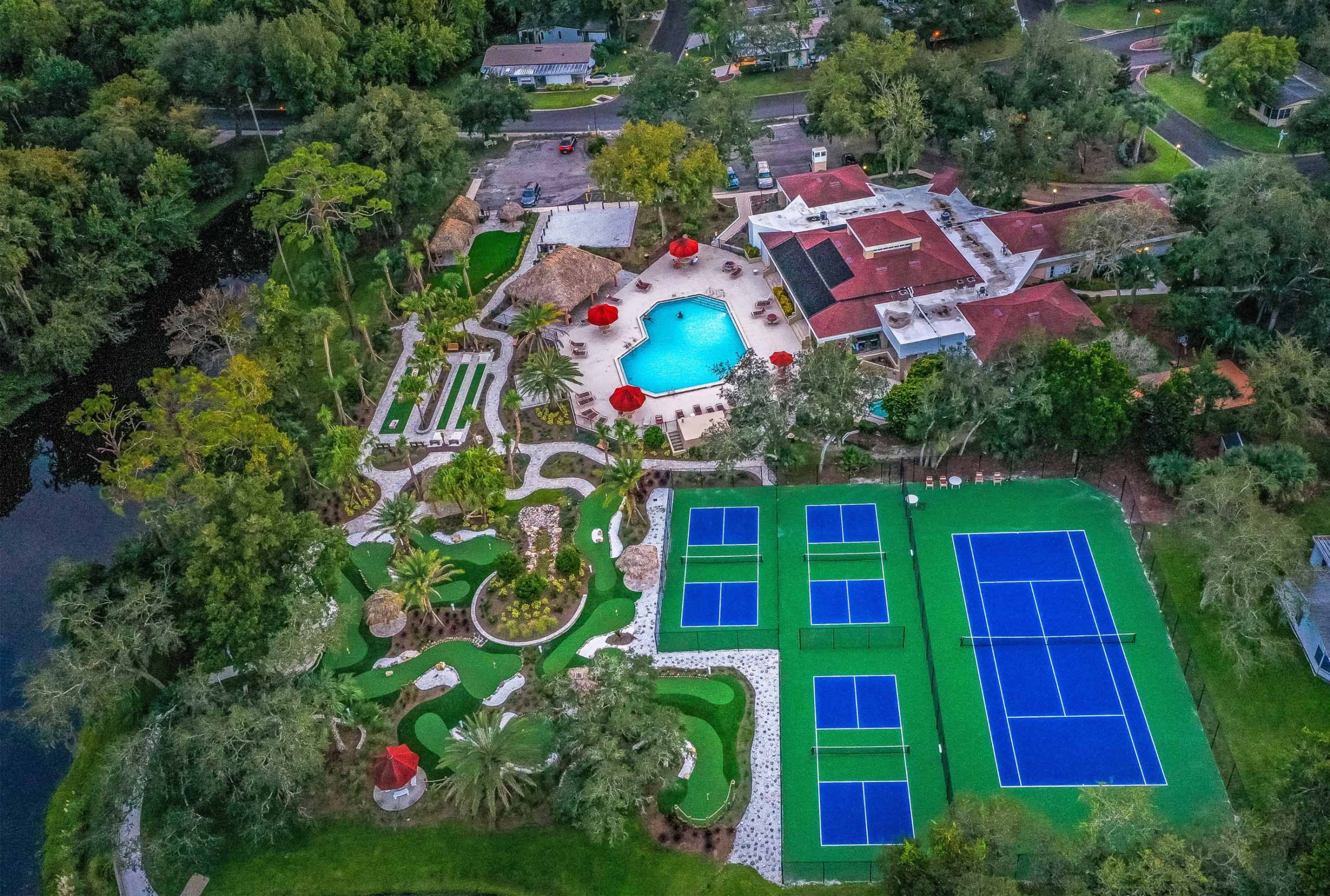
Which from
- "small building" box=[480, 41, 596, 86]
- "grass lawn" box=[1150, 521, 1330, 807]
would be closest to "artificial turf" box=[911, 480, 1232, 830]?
"grass lawn" box=[1150, 521, 1330, 807]

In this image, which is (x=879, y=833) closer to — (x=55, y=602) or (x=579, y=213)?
(x=55, y=602)

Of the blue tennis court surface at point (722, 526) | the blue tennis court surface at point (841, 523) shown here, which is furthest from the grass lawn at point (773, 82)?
the blue tennis court surface at point (841, 523)

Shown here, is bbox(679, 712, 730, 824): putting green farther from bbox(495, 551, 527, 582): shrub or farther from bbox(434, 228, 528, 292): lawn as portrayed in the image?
bbox(434, 228, 528, 292): lawn

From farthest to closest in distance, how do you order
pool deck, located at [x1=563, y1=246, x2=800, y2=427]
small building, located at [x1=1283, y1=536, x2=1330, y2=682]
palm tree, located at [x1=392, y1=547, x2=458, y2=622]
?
pool deck, located at [x1=563, y1=246, x2=800, y2=427]
palm tree, located at [x1=392, y1=547, x2=458, y2=622]
small building, located at [x1=1283, y1=536, x2=1330, y2=682]

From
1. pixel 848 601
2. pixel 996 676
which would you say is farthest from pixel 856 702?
pixel 996 676

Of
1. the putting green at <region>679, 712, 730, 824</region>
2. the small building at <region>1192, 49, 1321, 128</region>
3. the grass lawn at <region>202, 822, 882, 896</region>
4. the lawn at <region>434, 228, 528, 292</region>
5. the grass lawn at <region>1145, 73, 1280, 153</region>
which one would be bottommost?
the grass lawn at <region>202, 822, 882, 896</region>

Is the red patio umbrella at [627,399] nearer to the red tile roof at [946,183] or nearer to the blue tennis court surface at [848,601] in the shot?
the blue tennis court surface at [848,601]
